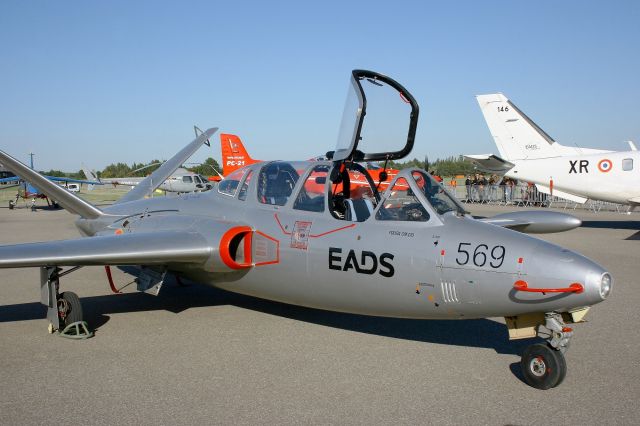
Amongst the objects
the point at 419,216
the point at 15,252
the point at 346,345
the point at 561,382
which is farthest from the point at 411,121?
the point at 15,252

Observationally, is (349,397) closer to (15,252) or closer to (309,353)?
(309,353)

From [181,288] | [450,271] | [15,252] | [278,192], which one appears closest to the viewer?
[450,271]

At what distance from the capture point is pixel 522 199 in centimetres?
3500

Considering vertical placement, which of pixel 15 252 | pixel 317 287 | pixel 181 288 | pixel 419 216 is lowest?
pixel 181 288

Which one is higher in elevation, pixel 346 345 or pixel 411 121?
pixel 411 121

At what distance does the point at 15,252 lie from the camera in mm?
6516

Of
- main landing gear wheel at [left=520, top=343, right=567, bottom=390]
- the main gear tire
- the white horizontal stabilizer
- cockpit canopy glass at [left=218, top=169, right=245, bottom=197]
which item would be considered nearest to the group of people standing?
the white horizontal stabilizer

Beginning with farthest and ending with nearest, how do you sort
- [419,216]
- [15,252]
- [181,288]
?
[181,288] → [15,252] → [419,216]

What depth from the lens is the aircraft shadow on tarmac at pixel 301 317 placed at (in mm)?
6566

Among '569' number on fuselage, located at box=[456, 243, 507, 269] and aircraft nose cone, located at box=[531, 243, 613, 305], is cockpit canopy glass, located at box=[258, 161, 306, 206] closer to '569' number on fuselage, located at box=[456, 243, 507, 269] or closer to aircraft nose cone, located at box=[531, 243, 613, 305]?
'569' number on fuselage, located at box=[456, 243, 507, 269]

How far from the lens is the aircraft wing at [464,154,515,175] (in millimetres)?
22145

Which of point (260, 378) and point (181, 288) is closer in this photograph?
point (260, 378)

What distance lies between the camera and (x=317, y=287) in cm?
614

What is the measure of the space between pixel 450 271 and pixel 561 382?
1.47 meters
